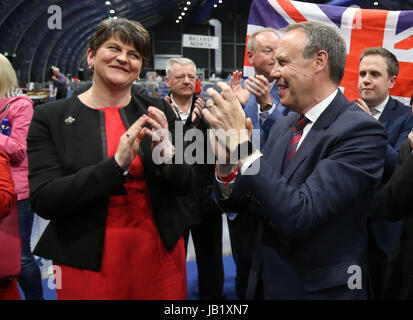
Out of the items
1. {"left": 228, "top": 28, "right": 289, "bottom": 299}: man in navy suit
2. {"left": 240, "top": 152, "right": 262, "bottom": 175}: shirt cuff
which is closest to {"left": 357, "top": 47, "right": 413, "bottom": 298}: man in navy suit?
{"left": 228, "top": 28, "right": 289, "bottom": 299}: man in navy suit

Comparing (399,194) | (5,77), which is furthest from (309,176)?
(5,77)

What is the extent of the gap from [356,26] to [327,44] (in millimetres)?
1821

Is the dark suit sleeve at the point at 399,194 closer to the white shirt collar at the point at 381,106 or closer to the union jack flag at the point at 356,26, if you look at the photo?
the white shirt collar at the point at 381,106

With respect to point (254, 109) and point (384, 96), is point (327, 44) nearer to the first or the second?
point (254, 109)

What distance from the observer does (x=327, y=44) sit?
1.34 m

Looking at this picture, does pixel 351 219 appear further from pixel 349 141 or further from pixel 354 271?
pixel 349 141

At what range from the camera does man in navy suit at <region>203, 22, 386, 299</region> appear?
1107 millimetres

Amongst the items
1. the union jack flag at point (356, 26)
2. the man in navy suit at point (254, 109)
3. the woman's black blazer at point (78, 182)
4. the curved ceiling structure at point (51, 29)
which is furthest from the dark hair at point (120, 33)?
the curved ceiling structure at point (51, 29)

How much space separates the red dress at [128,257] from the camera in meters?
1.33

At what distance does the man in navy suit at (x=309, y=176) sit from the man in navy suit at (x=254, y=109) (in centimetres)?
21

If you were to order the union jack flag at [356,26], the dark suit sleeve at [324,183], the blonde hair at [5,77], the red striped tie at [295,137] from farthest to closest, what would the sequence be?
1. the union jack flag at [356,26]
2. the blonde hair at [5,77]
3. the red striped tie at [295,137]
4. the dark suit sleeve at [324,183]

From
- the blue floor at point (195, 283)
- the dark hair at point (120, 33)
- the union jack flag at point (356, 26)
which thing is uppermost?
the union jack flag at point (356, 26)

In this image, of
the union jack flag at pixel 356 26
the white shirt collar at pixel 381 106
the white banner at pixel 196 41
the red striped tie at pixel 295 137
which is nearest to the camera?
the red striped tie at pixel 295 137

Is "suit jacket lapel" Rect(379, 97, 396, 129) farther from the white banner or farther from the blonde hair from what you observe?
the white banner
